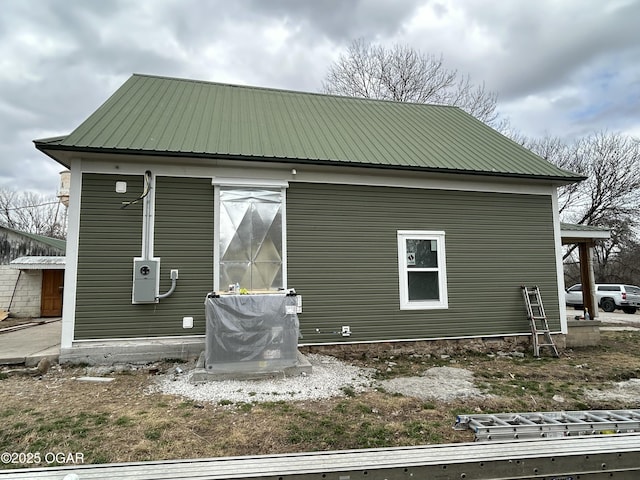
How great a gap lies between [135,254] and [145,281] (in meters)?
0.51

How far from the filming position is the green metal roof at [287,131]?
6.49 m

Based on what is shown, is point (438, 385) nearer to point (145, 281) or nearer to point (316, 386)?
point (316, 386)

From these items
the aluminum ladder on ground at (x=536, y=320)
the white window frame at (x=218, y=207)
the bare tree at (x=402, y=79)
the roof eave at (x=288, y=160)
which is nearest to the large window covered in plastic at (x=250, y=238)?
the white window frame at (x=218, y=207)

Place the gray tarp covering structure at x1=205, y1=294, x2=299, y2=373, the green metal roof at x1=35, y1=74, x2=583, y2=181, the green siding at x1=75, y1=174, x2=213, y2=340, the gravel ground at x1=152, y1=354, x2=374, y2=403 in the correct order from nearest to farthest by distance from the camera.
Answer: the gravel ground at x1=152, y1=354, x2=374, y2=403 < the gray tarp covering structure at x1=205, y1=294, x2=299, y2=373 < the green siding at x1=75, y1=174, x2=213, y2=340 < the green metal roof at x1=35, y1=74, x2=583, y2=181

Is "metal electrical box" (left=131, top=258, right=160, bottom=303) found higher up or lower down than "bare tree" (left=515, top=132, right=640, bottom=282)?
lower down

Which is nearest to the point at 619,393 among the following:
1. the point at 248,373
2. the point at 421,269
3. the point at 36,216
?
the point at 421,269

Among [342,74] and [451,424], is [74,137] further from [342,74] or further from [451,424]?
[342,74]

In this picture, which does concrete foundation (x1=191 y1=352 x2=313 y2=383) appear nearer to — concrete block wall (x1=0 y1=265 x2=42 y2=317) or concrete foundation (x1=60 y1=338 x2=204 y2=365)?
concrete foundation (x1=60 y1=338 x2=204 y2=365)

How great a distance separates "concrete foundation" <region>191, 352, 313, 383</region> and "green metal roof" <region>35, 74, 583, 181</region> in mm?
3490

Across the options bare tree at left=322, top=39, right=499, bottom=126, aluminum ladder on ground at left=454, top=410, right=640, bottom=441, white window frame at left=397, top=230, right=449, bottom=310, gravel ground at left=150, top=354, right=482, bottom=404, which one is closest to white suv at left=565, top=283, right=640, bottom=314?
bare tree at left=322, top=39, right=499, bottom=126

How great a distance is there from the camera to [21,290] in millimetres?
13422

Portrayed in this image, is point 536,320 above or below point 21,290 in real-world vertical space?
below

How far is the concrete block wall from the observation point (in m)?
13.3

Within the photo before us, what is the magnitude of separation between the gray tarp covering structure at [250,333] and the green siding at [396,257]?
129 cm
